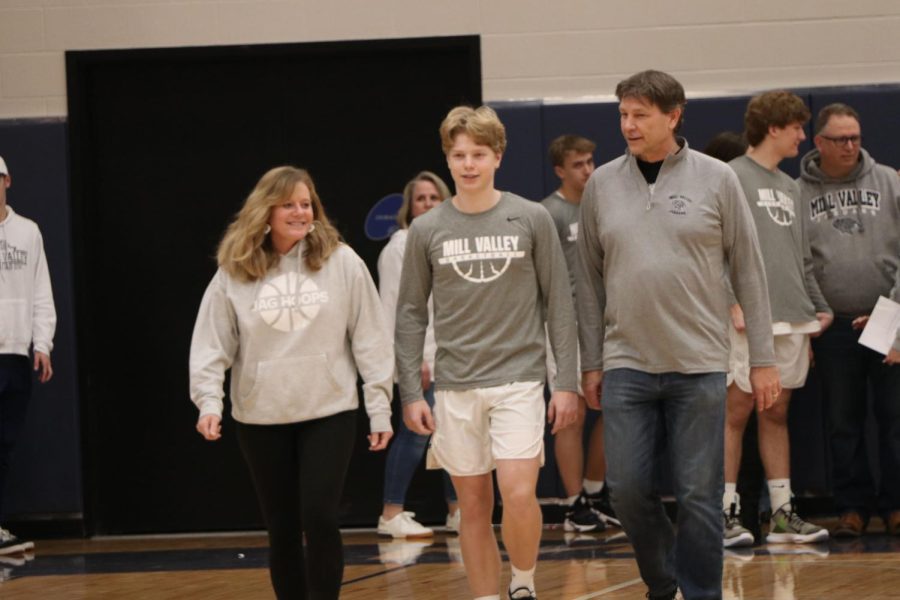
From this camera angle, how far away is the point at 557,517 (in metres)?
7.65

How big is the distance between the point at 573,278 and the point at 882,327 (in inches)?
60.0

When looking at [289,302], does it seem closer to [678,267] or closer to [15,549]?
[678,267]

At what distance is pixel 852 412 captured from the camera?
266 inches

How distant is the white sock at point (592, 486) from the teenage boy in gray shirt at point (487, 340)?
2.70 metres

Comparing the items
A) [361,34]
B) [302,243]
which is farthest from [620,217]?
[361,34]

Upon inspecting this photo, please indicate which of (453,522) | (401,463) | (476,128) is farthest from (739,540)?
(476,128)

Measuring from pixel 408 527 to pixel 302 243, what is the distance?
294cm

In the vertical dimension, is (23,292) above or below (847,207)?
below

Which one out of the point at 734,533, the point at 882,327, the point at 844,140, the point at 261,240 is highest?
the point at 844,140

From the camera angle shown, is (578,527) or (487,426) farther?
(578,527)

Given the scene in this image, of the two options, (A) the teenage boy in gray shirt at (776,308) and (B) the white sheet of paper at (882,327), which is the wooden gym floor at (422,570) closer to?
(A) the teenage boy in gray shirt at (776,308)

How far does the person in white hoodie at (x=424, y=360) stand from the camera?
23.7 ft

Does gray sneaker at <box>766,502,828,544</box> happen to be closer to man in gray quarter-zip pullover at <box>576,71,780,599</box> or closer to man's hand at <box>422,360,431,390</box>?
man's hand at <box>422,360,431,390</box>

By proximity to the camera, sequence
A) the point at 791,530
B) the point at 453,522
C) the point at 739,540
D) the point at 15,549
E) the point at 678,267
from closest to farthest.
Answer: the point at 678,267, the point at 739,540, the point at 791,530, the point at 15,549, the point at 453,522
